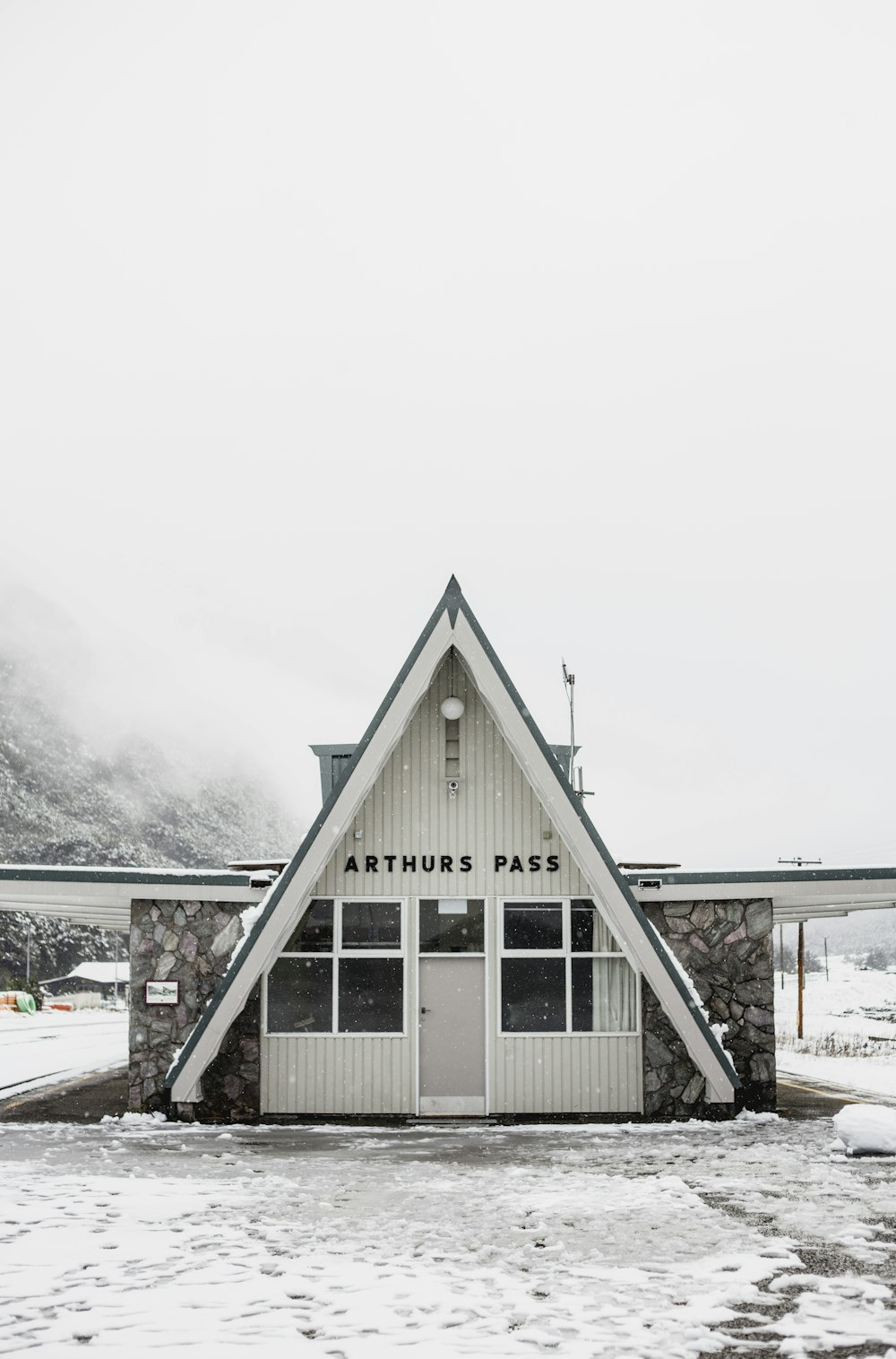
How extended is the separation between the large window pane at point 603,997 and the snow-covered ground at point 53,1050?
29.9 feet

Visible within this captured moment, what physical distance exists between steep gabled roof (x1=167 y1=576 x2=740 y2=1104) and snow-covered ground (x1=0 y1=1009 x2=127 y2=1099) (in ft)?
22.0

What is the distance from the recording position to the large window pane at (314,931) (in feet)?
45.9

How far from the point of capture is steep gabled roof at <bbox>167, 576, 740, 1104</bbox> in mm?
13188

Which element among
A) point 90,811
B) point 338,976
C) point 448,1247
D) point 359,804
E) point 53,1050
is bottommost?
point 53,1050

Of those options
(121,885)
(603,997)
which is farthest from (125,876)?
(603,997)

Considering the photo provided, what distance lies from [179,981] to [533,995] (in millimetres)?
4114

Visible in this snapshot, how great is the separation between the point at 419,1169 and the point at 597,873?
4014 millimetres

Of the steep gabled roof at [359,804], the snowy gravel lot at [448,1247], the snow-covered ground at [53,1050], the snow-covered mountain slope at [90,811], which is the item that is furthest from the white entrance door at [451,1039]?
the snow-covered mountain slope at [90,811]

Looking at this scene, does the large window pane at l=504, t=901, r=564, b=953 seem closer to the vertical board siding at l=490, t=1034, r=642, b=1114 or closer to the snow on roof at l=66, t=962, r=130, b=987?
the vertical board siding at l=490, t=1034, r=642, b=1114

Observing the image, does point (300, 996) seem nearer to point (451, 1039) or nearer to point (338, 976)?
point (338, 976)

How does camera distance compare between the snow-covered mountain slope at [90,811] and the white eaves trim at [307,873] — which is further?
the snow-covered mountain slope at [90,811]

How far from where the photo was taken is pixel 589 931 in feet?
46.5

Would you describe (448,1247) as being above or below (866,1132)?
above

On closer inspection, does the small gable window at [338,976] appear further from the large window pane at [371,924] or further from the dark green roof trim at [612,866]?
the dark green roof trim at [612,866]
